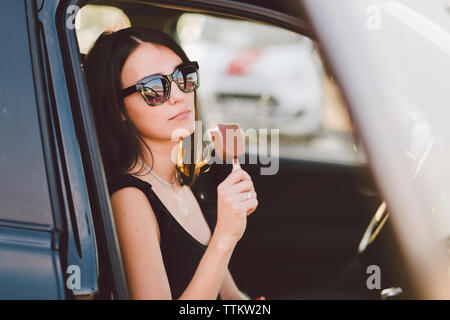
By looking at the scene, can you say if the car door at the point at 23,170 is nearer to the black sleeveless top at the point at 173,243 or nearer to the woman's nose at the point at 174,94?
the black sleeveless top at the point at 173,243

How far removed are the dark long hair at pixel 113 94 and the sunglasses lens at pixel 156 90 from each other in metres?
0.09

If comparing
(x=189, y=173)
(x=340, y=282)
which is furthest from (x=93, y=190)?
(x=340, y=282)

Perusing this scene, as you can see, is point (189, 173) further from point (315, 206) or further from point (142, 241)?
point (315, 206)

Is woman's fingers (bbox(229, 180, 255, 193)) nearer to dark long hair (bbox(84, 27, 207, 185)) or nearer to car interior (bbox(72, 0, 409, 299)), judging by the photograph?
dark long hair (bbox(84, 27, 207, 185))

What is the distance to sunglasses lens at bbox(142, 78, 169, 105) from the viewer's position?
4.62ft

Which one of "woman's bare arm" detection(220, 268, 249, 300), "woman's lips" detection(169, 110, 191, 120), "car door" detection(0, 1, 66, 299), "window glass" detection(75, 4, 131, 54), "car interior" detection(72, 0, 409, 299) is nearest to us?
"car door" detection(0, 1, 66, 299)

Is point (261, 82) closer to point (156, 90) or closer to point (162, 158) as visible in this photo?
point (162, 158)

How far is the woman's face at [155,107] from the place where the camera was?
4.72 feet

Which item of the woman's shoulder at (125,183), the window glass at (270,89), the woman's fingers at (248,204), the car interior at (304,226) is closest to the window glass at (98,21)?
the car interior at (304,226)

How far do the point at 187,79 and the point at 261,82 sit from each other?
7.44m

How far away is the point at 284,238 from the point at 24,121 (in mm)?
2127

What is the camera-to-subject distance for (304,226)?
324cm

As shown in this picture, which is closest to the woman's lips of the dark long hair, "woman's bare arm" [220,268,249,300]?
the dark long hair

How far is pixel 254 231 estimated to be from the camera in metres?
2.98
